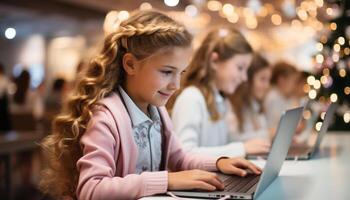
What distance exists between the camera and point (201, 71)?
181cm

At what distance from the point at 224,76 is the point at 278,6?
8.28 ft

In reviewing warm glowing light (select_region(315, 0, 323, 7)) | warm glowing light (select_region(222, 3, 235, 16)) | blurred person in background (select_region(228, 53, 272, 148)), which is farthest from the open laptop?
warm glowing light (select_region(222, 3, 235, 16))

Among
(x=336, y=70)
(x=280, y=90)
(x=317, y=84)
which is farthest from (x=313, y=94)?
(x=280, y=90)

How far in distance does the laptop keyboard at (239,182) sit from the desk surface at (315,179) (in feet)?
0.10

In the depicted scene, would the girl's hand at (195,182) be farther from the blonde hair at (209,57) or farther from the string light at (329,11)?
the string light at (329,11)

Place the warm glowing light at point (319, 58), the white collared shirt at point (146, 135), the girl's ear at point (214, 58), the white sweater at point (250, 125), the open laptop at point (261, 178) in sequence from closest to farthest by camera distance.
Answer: the open laptop at point (261, 178), the white collared shirt at point (146, 135), the girl's ear at point (214, 58), the white sweater at point (250, 125), the warm glowing light at point (319, 58)

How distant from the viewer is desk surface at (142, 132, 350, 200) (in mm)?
969

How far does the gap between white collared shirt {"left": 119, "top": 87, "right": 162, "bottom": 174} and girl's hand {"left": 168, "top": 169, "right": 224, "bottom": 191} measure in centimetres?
17

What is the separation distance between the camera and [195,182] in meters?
0.89

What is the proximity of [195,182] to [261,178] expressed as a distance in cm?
12

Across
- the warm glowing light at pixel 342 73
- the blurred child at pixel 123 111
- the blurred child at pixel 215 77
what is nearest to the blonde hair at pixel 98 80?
the blurred child at pixel 123 111

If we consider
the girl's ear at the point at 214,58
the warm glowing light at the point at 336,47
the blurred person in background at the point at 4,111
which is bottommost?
the blurred person in background at the point at 4,111

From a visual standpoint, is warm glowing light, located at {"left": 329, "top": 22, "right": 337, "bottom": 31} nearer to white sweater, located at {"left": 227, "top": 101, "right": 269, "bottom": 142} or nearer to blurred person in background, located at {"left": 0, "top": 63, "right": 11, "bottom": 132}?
white sweater, located at {"left": 227, "top": 101, "right": 269, "bottom": 142}

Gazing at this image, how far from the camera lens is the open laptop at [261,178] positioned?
0.86 m
